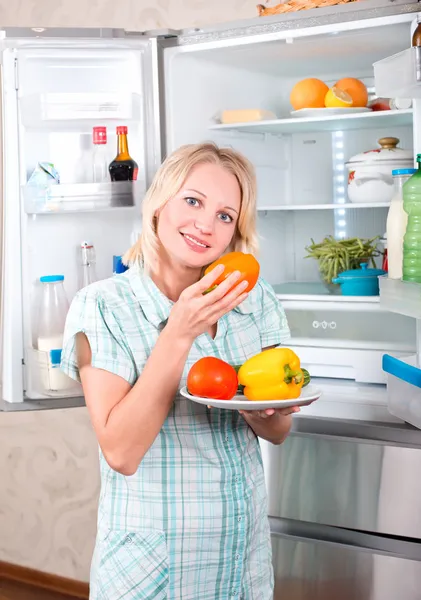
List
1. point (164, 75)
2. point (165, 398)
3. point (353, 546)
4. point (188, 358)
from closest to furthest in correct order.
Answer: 1. point (165, 398)
2. point (188, 358)
3. point (353, 546)
4. point (164, 75)

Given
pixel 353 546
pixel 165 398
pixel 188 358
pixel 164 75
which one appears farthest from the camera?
pixel 164 75

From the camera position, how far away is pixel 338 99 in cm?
195

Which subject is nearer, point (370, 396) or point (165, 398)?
point (165, 398)

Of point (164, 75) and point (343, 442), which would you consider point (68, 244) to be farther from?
point (343, 442)

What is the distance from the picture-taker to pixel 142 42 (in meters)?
1.88

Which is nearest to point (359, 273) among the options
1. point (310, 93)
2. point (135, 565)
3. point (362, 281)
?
point (362, 281)

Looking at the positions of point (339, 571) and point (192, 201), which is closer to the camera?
point (192, 201)

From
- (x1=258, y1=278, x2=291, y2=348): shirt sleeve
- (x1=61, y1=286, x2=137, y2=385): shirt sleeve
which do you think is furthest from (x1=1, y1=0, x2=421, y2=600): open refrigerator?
(x1=61, y1=286, x2=137, y2=385): shirt sleeve

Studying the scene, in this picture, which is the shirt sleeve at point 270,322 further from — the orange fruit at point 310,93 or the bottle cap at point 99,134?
the orange fruit at point 310,93

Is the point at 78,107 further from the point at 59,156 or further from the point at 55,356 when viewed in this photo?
the point at 55,356

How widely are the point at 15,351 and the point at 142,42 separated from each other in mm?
798

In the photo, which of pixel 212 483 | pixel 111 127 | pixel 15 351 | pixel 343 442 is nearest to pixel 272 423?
pixel 212 483

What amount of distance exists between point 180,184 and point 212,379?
31 cm

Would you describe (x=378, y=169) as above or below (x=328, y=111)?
below
